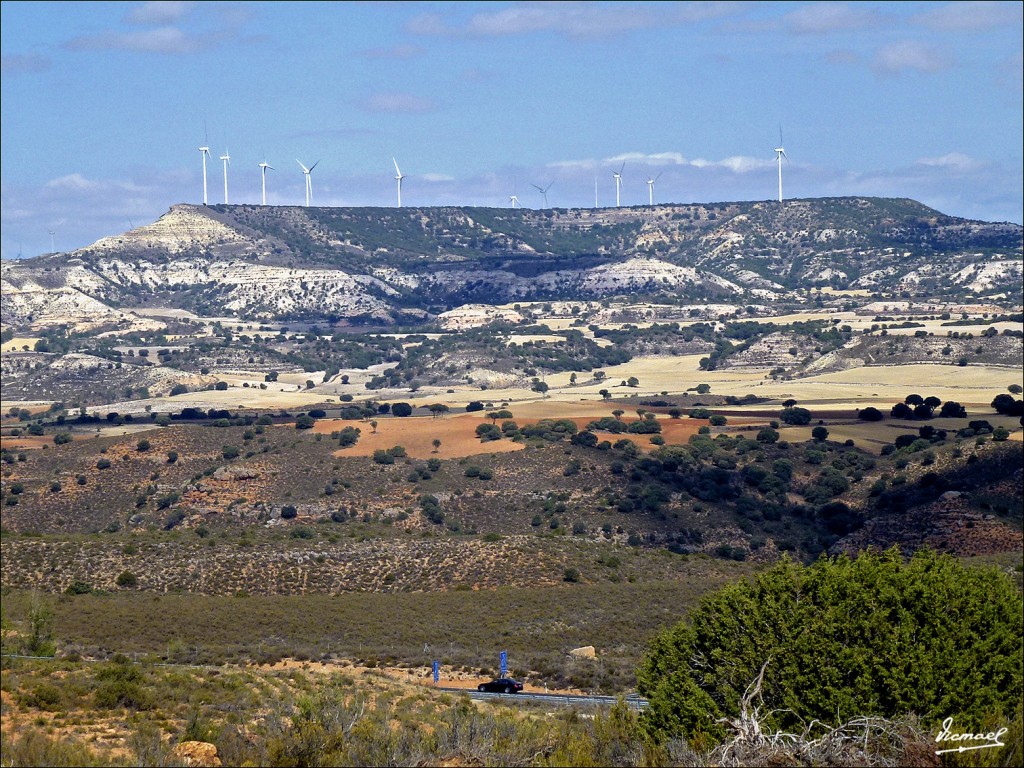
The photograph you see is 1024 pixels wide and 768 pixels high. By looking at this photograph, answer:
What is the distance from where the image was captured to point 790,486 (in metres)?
97.6

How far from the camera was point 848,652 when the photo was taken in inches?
1113

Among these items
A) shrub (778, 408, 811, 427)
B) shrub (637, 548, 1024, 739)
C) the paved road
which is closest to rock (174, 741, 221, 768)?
shrub (637, 548, 1024, 739)

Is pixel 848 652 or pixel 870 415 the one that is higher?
pixel 848 652

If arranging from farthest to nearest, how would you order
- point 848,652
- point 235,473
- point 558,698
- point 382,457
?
point 382,457 → point 235,473 → point 558,698 → point 848,652

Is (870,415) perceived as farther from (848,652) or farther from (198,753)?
(198,753)

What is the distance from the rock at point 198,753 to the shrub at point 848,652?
8.13m

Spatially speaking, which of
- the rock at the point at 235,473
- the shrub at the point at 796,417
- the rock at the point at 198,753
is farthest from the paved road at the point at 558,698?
the shrub at the point at 796,417

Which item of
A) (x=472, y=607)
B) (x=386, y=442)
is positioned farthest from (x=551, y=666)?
(x=386, y=442)

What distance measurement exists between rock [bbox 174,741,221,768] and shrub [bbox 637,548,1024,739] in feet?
26.7

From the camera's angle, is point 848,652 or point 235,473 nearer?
point 848,652

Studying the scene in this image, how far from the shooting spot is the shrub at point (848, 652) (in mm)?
27469

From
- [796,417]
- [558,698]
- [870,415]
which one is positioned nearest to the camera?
[558,698]

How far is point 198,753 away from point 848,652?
40.1 feet

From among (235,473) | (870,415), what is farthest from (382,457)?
(870,415)
